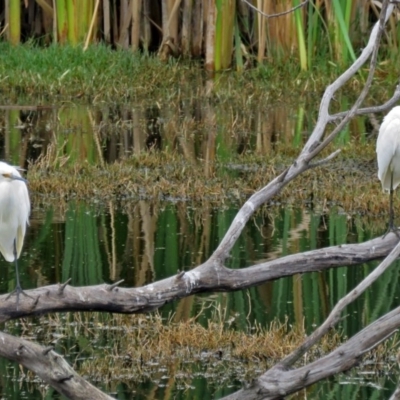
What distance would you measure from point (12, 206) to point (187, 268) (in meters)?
2.77

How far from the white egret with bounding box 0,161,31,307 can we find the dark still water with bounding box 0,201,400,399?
781mm

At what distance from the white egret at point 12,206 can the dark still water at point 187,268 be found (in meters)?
0.78

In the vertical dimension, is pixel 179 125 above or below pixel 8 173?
below

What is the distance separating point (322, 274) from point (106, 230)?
1.86 meters

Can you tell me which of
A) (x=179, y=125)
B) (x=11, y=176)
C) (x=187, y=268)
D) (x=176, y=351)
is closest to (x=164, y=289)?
(x=11, y=176)

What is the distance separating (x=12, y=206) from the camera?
5.69 meters

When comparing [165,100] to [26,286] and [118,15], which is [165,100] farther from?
[26,286]

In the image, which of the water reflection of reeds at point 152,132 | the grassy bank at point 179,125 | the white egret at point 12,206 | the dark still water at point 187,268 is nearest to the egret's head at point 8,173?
the white egret at point 12,206

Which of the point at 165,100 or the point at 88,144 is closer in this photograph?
the point at 88,144

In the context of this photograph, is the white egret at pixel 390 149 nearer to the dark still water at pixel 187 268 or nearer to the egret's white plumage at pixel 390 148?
the egret's white plumage at pixel 390 148

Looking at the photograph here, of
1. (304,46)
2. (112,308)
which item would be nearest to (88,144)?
(304,46)

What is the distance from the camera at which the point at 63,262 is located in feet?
27.9

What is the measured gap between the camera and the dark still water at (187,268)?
6.25 m

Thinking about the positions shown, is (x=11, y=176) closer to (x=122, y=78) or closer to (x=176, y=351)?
(x=176, y=351)
